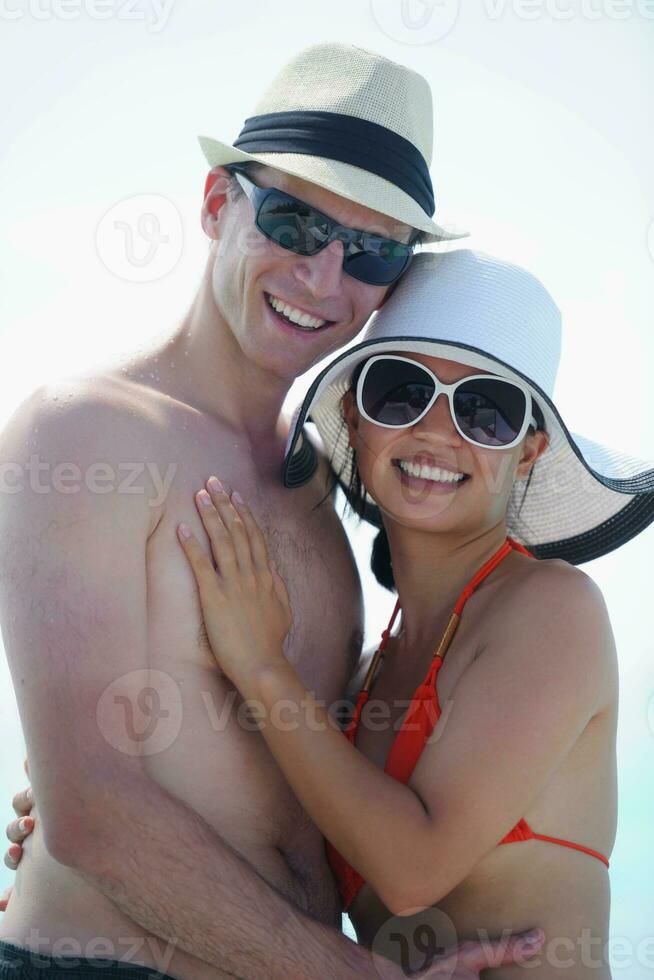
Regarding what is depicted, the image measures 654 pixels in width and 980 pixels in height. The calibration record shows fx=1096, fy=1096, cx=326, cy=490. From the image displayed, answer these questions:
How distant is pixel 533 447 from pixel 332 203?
918mm

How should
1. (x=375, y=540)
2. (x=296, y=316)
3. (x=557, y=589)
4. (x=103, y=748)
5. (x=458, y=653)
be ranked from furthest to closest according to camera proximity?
1. (x=375, y=540)
2. (x=296, y=316)
3. (x=458, y=653)
4. (x=557, y=589)
5. (x=103, y=748)

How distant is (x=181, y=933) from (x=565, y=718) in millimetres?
1054

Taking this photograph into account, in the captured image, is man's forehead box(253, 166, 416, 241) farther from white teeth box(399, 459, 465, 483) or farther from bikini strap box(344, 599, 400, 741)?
bikini strap box(344, 599, 400, 741)

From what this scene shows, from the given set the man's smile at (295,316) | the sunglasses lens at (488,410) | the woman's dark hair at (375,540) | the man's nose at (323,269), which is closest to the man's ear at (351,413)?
the woman's dark hair at (375,540)

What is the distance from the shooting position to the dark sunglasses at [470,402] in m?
2.95

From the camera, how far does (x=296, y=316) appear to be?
129 inches

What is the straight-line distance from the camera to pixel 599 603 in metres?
2.82

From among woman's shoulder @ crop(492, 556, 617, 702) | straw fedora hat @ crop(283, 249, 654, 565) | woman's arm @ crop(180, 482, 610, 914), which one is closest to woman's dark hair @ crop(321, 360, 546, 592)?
straw fedora hat @ crop(283, 249, 654, 565)

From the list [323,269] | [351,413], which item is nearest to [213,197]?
[323,269]

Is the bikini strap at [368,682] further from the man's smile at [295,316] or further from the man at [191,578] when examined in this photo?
the man's smile at [295,316]

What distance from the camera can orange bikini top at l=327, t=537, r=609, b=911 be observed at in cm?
280

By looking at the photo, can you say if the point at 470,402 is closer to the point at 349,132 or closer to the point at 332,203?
the point at 332,203

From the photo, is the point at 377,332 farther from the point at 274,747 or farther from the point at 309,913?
the point at 309,913

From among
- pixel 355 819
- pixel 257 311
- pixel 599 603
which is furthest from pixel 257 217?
pixel 355 819
